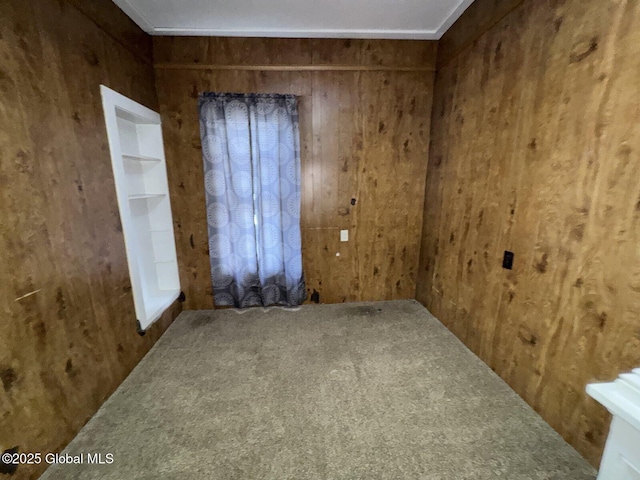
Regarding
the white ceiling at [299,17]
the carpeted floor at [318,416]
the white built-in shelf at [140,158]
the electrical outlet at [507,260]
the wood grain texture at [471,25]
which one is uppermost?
the white ceiling at [299,17]

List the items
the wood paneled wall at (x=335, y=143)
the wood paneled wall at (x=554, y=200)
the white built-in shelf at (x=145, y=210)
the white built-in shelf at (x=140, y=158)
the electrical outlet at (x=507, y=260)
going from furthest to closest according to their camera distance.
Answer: the wood paneled wall at (x=335, y=143) < the white built-in shelf at (x=140, y=158) < the white built-in shelf at (x=145, y=210) < the electrical outlet at (x=507, y=260) < the wood paneled wall at (x=554, y=200)

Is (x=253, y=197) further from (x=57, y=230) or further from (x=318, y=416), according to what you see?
(x=318, y=416)

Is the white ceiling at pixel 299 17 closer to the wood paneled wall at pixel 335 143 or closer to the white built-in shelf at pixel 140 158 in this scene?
the wood paneled wall at pixel 335 143

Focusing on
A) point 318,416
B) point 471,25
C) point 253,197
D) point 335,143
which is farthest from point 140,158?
point 471,25

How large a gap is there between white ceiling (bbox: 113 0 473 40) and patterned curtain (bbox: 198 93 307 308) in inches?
20.1

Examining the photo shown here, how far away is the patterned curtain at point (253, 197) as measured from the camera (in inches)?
91.0

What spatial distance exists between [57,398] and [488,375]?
8.20ft

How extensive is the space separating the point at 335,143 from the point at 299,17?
988mm

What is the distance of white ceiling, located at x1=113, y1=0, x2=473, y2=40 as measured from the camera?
185 cm

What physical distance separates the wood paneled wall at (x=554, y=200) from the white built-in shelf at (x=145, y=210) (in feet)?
8.31

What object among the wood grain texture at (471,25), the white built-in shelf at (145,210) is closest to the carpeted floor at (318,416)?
the white built-in shelf at (145,210)

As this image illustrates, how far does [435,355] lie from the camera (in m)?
1.96

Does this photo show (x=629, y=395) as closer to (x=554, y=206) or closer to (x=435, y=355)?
(x=554, y=206)

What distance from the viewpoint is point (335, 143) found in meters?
2.49
